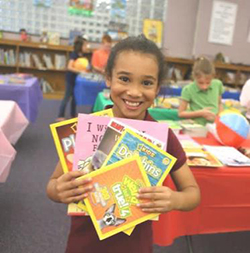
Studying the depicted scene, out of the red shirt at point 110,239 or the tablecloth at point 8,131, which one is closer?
the red shirt at point 110,239

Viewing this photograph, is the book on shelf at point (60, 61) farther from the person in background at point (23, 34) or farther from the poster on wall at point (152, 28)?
the poster on wall at point (152, 28)

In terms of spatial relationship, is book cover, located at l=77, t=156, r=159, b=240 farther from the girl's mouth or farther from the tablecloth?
the tablecloth

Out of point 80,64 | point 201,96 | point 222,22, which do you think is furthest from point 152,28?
point 201,96

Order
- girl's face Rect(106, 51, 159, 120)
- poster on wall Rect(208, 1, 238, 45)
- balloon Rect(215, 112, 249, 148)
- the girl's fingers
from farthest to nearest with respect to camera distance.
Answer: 1. poster on wall Rect(208, 1, 238, 45)
2. balloon Rect(215, 112, 249, 148)
3. girl's face Rect(106, 51, 159, 120)
4. the girl's fingers

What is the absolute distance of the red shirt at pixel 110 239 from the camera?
32.5 inches

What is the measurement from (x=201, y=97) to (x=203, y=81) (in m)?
0.15

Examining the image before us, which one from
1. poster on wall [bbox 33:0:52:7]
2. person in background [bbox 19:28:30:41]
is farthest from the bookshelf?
person in background [bbox 19:28:30:41]

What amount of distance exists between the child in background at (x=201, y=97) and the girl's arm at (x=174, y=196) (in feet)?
4.40

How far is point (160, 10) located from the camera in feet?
19.4

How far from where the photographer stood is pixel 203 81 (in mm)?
2158

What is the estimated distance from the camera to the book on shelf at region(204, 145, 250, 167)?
1.24 metres

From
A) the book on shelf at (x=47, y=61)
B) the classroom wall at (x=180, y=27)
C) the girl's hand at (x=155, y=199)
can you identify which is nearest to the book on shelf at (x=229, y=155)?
the girl's hand at (x=155, y=199)

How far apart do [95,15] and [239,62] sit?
129 inches

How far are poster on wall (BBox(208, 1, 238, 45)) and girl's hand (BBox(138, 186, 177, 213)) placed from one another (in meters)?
6.00
